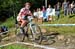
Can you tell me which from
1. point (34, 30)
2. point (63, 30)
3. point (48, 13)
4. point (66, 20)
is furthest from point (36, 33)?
point (48, 13)

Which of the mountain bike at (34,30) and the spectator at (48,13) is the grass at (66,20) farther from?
the mountain bike at (34,30)

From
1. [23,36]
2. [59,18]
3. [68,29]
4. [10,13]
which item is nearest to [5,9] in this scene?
[10,13]

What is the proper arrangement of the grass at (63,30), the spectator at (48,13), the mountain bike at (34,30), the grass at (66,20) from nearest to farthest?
the mountain bike at (34,30), the grass at (63,30), the grass at (66,20), the spectator at (48,13)

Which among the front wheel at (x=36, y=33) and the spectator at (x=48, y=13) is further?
the spectator at (x=48, y=13)

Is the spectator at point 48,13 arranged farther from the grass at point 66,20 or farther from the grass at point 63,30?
the grass at point 63,30

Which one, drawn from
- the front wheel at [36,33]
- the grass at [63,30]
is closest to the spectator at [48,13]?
the grass at [63,30]

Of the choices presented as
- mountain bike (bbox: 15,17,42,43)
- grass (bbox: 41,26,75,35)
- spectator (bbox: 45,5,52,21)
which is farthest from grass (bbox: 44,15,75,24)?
mountain bike (bbox: 15,17,42,43)

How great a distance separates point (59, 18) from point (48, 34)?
4.88 meters

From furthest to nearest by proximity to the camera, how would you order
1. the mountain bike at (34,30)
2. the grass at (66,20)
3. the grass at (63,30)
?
the grass at (66,20) → the grass at (63,30) → the mountain bike at (34,30)

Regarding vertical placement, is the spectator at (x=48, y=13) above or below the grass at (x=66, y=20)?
above

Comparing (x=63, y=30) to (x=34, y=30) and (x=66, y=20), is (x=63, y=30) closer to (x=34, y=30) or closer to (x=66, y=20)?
(x=66, y=20)

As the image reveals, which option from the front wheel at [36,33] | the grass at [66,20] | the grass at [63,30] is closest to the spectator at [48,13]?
the grass at [66,20]

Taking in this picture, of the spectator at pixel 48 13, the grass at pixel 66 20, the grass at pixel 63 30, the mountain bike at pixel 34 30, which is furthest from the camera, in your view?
the spectator at pixel 48 13

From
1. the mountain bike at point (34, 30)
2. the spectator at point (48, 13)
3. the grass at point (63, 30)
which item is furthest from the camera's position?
the spectator at point (48, 13)
